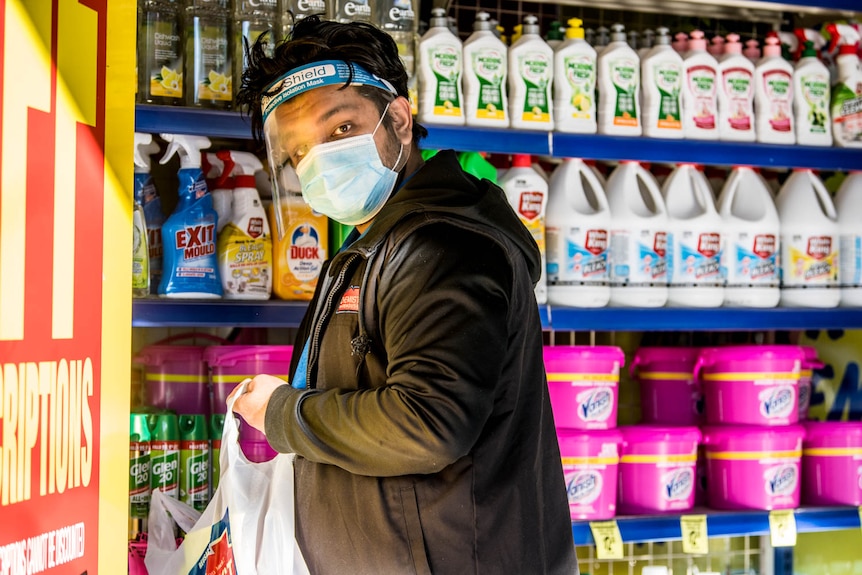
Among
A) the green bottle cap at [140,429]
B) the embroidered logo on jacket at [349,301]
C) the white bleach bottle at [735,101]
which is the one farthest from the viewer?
the white bleach bottle at [735,101]

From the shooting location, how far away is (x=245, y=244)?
105 inches

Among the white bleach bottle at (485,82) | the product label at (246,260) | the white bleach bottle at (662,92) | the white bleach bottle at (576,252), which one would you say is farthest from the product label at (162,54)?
the white bleach bottle at (662,92)

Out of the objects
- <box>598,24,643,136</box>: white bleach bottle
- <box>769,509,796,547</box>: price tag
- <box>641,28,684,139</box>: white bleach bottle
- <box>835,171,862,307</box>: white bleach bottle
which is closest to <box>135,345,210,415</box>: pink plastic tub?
<box>598,24,643,136</box>: white bleach bottle

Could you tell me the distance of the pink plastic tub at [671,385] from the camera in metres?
3.24

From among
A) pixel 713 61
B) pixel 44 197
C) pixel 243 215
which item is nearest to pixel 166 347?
pixel 243 215

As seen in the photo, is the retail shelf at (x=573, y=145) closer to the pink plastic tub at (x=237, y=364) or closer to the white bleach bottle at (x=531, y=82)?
the white bleach bottle at (x=531, y=82)

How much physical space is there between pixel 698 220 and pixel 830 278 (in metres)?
0.48

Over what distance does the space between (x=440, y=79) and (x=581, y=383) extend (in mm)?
966

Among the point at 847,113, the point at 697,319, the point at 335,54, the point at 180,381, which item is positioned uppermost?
the point at 847,113

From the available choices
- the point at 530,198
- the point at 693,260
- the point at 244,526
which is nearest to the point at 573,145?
the point at 530,198

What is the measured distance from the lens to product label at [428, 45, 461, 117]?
274 centimetres

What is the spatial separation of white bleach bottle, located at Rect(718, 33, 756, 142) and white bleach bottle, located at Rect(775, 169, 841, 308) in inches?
11.8

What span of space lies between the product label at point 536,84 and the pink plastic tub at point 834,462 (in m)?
1.35

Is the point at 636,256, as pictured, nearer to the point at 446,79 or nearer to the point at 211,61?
the point at 446,79
